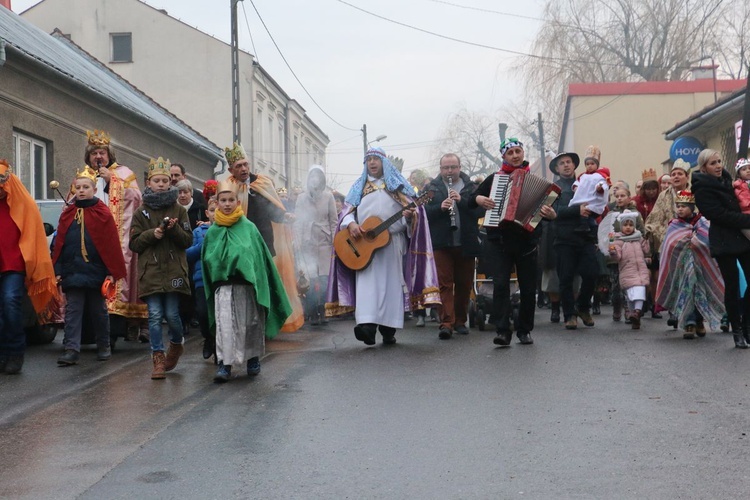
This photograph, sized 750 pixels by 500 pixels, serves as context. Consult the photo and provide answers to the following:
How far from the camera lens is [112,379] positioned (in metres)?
9.61

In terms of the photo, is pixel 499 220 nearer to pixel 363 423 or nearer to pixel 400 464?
pixel 363 423

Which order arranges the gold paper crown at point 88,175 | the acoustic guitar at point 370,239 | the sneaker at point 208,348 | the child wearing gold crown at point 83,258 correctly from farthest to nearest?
the acoustic guitar at point 370,239
the gold paper crown at point 88,175
the child wearing gold crown at point 83,258
the sneaker at point 208,348

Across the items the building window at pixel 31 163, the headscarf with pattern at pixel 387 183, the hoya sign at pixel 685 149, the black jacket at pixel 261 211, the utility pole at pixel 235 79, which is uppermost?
the utility pole at pixel 235 79

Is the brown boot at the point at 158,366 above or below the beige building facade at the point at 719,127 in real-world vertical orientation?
below

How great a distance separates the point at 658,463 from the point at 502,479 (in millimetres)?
837

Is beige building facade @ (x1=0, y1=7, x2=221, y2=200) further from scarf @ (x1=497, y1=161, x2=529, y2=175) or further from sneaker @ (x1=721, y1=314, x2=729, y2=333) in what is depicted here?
sneaker @ (x1=721, y1=314, x2=729, y2=333)

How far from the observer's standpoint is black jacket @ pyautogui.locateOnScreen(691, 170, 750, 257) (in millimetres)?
10531

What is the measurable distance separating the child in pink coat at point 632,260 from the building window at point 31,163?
32.1ft

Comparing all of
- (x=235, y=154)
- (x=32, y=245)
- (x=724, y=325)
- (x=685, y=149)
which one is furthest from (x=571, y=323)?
(x=685, y=149)

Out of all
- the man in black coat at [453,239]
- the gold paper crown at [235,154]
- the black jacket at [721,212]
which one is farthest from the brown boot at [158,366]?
the black jacket at [721,212]

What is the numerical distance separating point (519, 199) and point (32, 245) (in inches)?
181

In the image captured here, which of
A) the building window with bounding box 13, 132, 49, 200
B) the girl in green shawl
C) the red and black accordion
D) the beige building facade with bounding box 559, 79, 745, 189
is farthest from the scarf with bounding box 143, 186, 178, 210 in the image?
the beige building facade with bounding box 559, 79, 745, 189

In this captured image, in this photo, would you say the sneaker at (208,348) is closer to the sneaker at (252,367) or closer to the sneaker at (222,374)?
the sneaker at (252,367)

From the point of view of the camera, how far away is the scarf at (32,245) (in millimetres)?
10117
